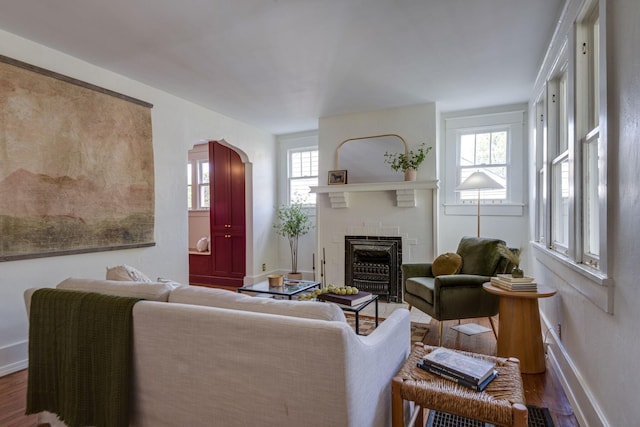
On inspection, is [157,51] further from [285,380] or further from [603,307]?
[603,307]

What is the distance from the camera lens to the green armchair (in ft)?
9.46

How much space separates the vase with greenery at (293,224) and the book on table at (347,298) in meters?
2.66

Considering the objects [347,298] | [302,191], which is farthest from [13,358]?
[302,191]

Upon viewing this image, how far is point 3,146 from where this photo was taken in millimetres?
2479

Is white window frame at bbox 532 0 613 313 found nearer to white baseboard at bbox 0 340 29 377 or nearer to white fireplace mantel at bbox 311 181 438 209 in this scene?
white fireplace mantel at bbox 311 181 438 209

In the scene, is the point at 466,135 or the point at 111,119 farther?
the point at 466,135

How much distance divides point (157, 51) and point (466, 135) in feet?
12.4

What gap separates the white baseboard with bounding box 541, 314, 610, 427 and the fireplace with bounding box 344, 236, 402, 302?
1958 millimetres

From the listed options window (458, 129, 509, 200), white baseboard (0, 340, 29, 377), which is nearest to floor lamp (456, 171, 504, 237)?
window (458, 129, 509, 200)

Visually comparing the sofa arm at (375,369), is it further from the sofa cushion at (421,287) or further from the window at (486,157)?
the window at (486,157)

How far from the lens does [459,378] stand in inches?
54.6

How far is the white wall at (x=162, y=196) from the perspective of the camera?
8.49ft

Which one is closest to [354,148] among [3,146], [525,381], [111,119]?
[111,119]

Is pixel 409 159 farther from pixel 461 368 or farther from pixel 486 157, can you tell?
pixel 461 368
